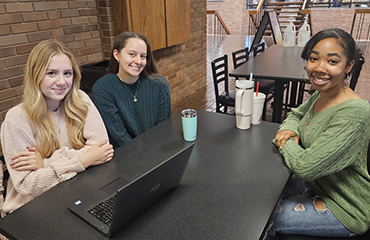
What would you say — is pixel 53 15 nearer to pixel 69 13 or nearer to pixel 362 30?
pixel 69 13

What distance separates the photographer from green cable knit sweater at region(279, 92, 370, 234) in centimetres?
109

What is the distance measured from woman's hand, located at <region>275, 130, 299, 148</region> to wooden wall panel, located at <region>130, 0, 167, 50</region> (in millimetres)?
2121

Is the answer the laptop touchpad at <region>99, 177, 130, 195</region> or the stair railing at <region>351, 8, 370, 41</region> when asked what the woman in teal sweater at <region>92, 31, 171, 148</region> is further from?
the stair railing at <region>351, 8, 370, 41</region>

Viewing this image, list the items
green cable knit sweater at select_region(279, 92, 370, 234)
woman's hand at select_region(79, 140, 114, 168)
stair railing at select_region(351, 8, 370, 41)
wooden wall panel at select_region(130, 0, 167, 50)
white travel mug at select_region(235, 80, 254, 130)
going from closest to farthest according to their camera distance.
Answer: green cable knit sweater at select_region(279, 92, 370, 234)
woman's hand at select_region(79, 140, 114, 168)
white travel mug at select_region(235, 80, 254, 130)
wooden wall panel at select_region(130, 0, 167, 50)
stair railing at select_region(351, 8, 370, 41)

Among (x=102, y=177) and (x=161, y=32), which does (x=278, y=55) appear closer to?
(x=161, y=32)

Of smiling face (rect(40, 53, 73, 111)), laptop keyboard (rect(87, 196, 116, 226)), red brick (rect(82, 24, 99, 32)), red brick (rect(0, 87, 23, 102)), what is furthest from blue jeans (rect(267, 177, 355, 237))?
red brick (rect(82, 24, 99, 32))

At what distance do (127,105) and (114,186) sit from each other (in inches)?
34.4

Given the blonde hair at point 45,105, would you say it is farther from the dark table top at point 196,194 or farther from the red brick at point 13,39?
the red brick at point 13,39

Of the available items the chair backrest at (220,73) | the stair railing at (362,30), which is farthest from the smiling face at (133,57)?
the stair railing at (362,30)

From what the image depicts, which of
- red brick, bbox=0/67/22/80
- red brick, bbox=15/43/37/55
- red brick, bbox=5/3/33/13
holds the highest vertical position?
red brick, bbox=5/3/33/13

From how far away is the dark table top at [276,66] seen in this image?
2.63 metres

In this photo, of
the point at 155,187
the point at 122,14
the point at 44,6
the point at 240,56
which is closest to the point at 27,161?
the point at 155,187

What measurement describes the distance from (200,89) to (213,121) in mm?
3396

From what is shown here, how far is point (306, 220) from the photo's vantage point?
3.86ft
